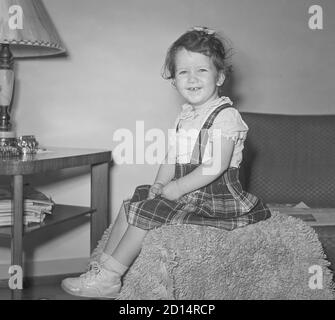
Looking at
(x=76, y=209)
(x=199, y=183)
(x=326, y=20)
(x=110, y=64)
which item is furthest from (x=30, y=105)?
(x=326, y=20)

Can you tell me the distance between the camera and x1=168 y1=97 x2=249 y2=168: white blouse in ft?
5.32

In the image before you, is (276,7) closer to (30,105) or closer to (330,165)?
(330,165)

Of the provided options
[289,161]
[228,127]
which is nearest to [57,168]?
[228,127]

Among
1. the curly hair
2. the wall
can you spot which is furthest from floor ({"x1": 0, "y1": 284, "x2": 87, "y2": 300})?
the curly hair

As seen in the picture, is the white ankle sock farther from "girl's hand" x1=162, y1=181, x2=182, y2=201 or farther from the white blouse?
the white blouse

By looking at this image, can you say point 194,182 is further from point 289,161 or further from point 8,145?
point 289,161

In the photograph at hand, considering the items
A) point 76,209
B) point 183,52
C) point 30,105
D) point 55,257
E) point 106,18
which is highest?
point 106,18

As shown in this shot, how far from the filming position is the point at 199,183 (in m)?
1.58

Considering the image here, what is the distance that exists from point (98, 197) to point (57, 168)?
364 millimetres

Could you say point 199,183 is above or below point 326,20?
below

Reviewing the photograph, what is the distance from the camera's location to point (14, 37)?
68.8 inches

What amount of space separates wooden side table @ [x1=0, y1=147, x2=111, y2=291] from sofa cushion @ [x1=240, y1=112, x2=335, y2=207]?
0.56 metres
